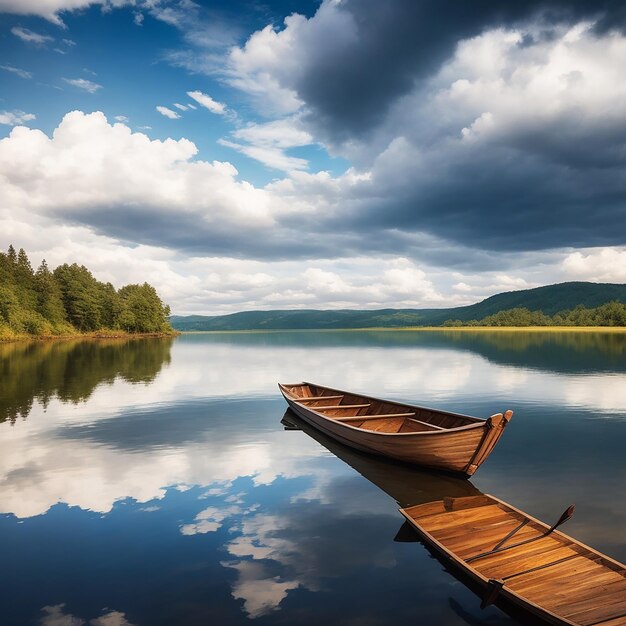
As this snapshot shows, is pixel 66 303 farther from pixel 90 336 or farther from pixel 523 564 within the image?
pixel 523 564

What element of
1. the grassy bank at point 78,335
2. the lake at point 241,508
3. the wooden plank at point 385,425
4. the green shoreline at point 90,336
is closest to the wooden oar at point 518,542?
the lake at point 241,508

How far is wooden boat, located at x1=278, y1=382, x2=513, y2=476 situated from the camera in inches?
593

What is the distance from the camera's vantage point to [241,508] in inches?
561

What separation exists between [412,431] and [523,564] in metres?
11.3

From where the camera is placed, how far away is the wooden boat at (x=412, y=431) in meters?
15.1

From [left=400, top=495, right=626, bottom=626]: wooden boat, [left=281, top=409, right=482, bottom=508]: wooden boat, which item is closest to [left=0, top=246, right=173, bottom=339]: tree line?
[left=281, top=409, right=482, bottom=508]: wooden boat

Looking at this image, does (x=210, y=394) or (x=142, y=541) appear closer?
(x=142, y=541)

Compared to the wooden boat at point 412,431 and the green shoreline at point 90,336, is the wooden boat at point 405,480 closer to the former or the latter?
the wooden boat at point 412,431

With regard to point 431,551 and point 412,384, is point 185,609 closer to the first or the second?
point 431,551

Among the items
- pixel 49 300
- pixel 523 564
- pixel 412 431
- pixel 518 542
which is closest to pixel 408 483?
pixel 412 431

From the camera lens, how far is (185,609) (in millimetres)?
9047

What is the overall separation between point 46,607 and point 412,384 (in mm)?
37171

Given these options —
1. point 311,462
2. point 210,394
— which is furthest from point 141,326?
point 311,462

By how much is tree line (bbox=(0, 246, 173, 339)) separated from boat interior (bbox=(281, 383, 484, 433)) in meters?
105
